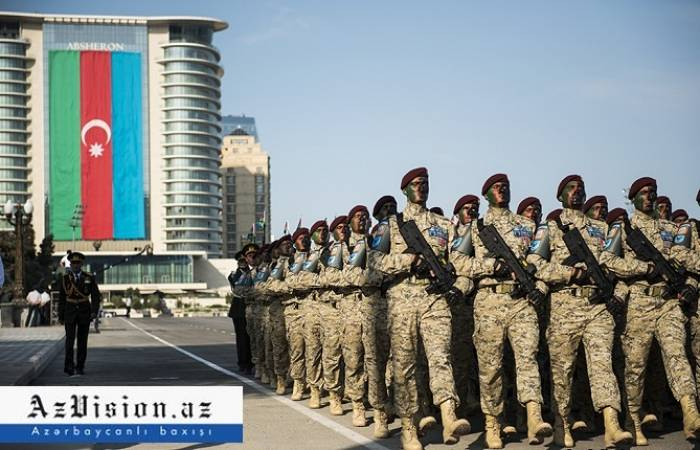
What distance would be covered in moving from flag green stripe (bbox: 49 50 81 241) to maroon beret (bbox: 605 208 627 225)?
16864cm

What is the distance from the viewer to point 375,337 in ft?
34.8

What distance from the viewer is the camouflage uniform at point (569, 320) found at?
969 cm

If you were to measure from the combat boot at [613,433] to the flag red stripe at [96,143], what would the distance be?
168 m

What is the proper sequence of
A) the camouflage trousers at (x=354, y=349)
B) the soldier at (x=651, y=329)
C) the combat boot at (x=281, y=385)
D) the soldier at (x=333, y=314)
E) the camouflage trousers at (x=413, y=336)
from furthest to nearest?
the combat boot at (x=281, y=385), the soldier at (x=333, y=314), the camouflage trousers at (x=354, y=349), the soldier at (x=651, y=329), the camouflage trousers at (x=413, y=336)

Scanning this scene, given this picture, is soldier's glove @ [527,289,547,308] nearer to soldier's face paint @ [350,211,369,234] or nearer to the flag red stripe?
soldier's face paint @ [350,211,369,234]

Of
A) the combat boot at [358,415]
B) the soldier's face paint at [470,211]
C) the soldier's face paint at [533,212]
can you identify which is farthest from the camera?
the combat boot at [358,415]

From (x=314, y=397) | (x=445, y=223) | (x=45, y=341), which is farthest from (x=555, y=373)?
(x=45, y=341)

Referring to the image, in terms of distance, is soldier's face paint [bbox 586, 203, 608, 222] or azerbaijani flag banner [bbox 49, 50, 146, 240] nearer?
soldier's face paint [bbox 586, 203, 608, 222]

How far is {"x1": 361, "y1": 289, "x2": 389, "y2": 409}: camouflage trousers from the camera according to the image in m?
10.6

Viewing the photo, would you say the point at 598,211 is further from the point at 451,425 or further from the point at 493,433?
the point at 451,425

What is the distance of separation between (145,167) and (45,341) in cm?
15426

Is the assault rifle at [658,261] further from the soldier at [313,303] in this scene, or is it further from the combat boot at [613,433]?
the soldier at [313,303]

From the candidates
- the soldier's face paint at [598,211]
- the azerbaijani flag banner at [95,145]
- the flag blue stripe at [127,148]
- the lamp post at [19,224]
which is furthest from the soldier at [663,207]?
the flag blue stripe at [127,148]

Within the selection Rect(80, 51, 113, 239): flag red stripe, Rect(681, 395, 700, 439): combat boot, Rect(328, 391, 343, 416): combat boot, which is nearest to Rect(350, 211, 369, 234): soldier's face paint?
Rect(328, 391, 343, 416): combat boot
